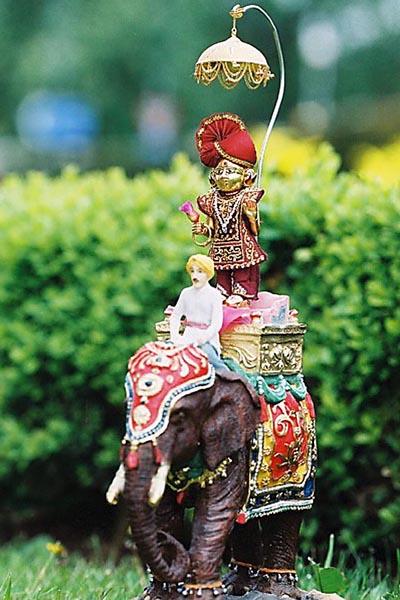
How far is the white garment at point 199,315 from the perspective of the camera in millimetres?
3756

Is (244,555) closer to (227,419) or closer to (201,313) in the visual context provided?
(227,419)

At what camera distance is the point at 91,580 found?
5.19 meters

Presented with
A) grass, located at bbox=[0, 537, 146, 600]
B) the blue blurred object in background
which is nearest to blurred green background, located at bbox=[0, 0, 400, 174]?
the blue blurred object in background

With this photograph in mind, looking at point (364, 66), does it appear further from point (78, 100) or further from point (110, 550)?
point (110, 550)

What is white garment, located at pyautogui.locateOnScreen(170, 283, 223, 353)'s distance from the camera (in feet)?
12.3

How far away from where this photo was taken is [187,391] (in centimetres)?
355

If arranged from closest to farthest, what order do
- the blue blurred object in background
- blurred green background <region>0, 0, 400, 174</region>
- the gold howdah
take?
1. the gold howdah
2. blurred green background <region>0, 0, 400, 174</region>
3. the blue blurred object in background

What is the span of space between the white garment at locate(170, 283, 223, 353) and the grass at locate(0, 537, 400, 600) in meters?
1.10

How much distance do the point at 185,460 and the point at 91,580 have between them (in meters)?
1.75

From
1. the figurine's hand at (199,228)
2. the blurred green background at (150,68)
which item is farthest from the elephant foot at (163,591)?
the blurred green background at (150,68)

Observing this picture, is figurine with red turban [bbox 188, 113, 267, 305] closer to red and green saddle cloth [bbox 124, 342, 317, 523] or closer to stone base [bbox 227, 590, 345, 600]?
red and green saddle cloth [bbox 124, 342, 317, 523]

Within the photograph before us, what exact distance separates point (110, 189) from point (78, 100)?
2845 cm

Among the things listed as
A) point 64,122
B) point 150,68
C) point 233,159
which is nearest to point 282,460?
point 233,159

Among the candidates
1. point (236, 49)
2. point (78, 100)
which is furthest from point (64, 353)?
point (78, 100)
